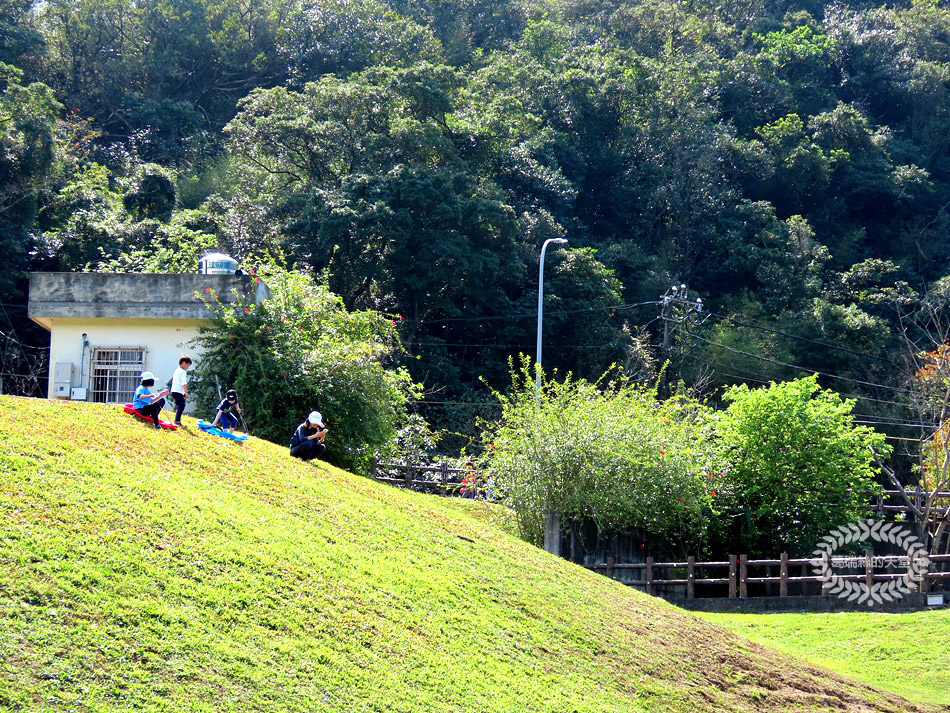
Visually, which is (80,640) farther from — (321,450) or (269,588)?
(321,450)

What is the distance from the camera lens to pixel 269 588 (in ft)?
44.0

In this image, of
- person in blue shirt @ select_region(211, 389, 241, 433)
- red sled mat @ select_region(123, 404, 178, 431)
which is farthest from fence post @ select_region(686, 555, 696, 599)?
red sled mat @ select_region(123, 404, 178, 431)

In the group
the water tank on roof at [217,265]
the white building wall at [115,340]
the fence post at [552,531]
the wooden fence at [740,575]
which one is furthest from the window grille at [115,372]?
the wooden fence at [740,575]

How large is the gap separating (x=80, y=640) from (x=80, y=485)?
378cm

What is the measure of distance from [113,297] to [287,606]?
45.2ft

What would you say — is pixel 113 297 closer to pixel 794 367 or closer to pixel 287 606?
pixel 287 606

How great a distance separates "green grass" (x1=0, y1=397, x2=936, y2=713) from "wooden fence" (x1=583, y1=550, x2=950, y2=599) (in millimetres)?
6221

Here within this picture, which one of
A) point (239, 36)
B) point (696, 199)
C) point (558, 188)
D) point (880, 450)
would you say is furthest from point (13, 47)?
point (880, 450)

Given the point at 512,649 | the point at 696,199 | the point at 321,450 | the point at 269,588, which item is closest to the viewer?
the point at 269,588

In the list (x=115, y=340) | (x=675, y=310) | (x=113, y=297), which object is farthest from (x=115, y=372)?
(x=675, y=310)

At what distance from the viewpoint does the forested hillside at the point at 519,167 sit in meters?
45.6

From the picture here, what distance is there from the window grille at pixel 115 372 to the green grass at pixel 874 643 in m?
13.8

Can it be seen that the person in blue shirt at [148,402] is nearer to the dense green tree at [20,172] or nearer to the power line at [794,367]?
the dense green tree at [20,172]

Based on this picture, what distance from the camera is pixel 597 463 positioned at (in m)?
25.7
